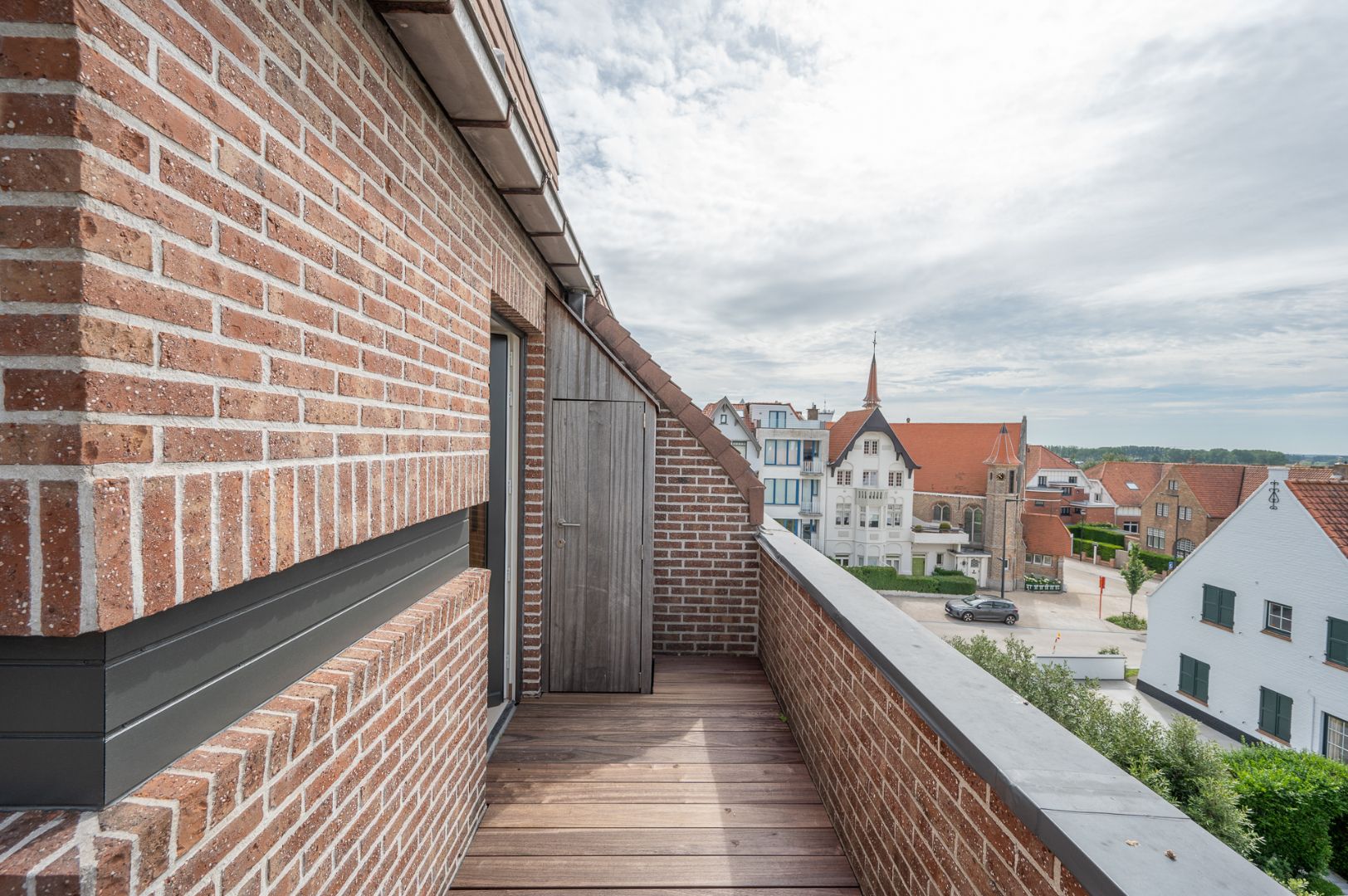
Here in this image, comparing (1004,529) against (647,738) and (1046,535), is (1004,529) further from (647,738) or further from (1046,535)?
(647,738)

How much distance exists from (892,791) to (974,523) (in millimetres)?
35851

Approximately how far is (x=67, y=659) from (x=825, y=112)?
6.16m

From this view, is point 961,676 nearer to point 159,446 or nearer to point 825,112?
point 159,446

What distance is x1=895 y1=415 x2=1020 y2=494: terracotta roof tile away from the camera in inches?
1332

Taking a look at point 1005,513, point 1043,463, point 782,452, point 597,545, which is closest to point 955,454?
point 1005,513

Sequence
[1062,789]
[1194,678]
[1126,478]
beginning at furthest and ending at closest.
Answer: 1. [1126,478]
2. [1194,678]
3. [1062,789]

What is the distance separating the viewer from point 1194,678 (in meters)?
19.3

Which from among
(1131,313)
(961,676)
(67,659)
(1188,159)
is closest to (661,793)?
(961,676)

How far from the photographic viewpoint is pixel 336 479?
1.23 metres

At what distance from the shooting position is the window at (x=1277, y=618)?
16.7m

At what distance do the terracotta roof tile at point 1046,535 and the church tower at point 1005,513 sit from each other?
1.80m

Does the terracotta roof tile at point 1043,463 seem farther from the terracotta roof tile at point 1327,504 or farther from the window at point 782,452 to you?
the terracotta roof tile at point 1327,504

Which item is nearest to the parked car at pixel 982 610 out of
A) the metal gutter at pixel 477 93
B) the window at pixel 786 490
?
the window at pixel 786 490

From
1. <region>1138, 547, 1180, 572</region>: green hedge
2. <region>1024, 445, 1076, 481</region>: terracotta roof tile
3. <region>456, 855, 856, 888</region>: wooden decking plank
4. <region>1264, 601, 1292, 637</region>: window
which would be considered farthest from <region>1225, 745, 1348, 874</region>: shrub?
<region>1024, 445, 1076, 481</region>: terracotta roof tile
